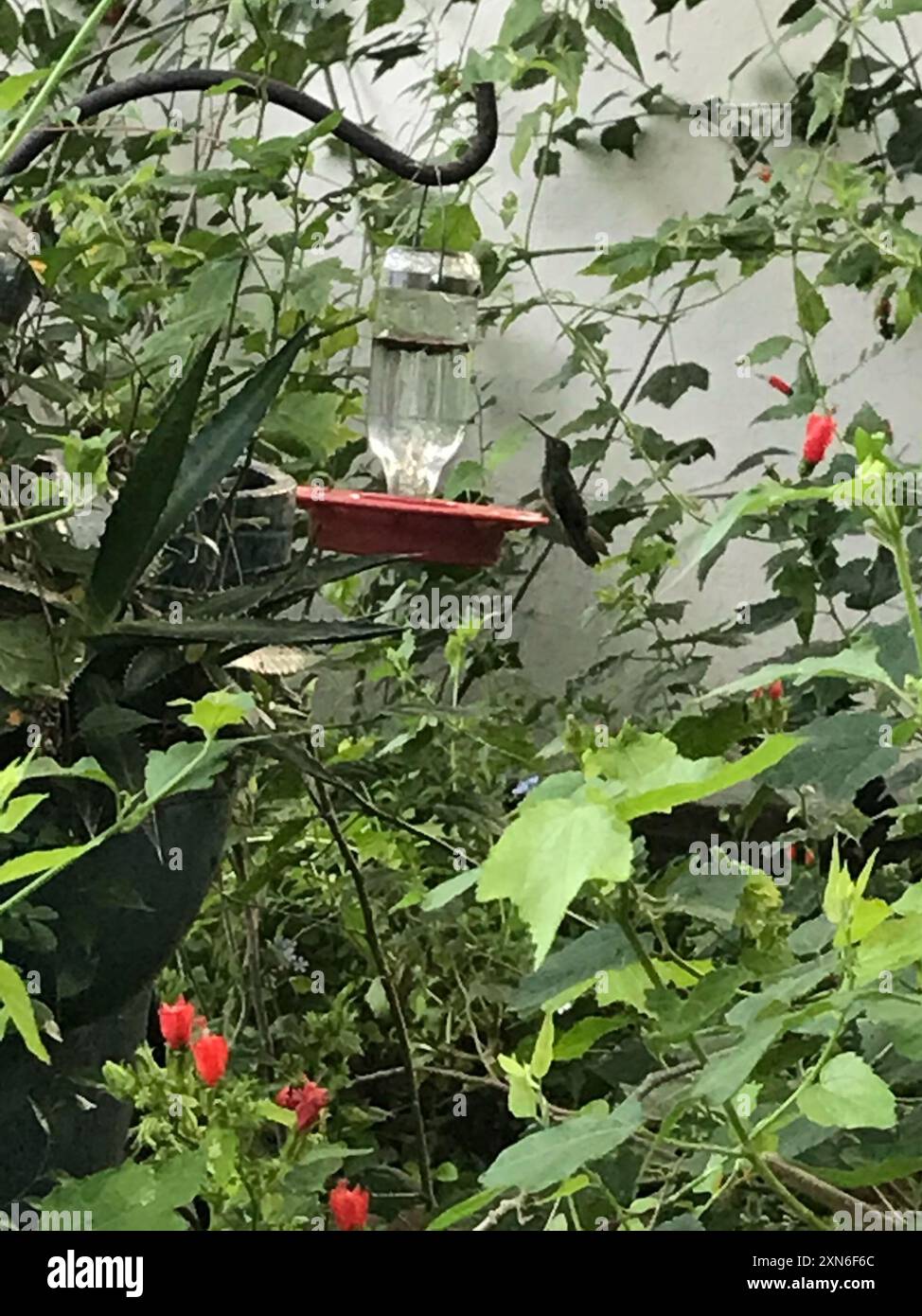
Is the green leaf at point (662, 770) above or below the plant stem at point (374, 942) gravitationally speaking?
above

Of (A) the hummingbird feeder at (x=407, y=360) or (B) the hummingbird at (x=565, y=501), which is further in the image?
(B) the hummingbird at (x=565, y=501)

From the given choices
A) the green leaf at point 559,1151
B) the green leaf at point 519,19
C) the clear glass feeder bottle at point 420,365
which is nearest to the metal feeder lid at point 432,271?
the clear glass feeder bottle at point 420,365

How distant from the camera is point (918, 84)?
115 cm

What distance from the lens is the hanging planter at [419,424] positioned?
0.59 metres

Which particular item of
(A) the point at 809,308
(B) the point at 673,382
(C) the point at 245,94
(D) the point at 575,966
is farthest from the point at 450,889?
(B) the point at 673,382

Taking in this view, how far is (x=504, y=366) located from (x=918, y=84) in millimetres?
433

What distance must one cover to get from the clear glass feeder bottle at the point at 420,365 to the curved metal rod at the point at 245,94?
0.25 meters

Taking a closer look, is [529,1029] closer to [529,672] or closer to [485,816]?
[485,816]

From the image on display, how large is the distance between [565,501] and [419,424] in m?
0.45

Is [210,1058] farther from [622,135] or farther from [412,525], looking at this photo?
[622,135]

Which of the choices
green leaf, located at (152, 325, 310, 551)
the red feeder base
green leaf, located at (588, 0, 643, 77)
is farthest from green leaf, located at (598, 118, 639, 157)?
green leaf, located at (152, 325, 310, 551)

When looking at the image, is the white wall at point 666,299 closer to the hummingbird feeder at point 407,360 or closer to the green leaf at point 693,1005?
the hummingbird feeder at point 407,360

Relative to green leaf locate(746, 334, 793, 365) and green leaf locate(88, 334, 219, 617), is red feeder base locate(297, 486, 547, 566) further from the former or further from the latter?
green leaf locate(746, 334, 793, 365)
